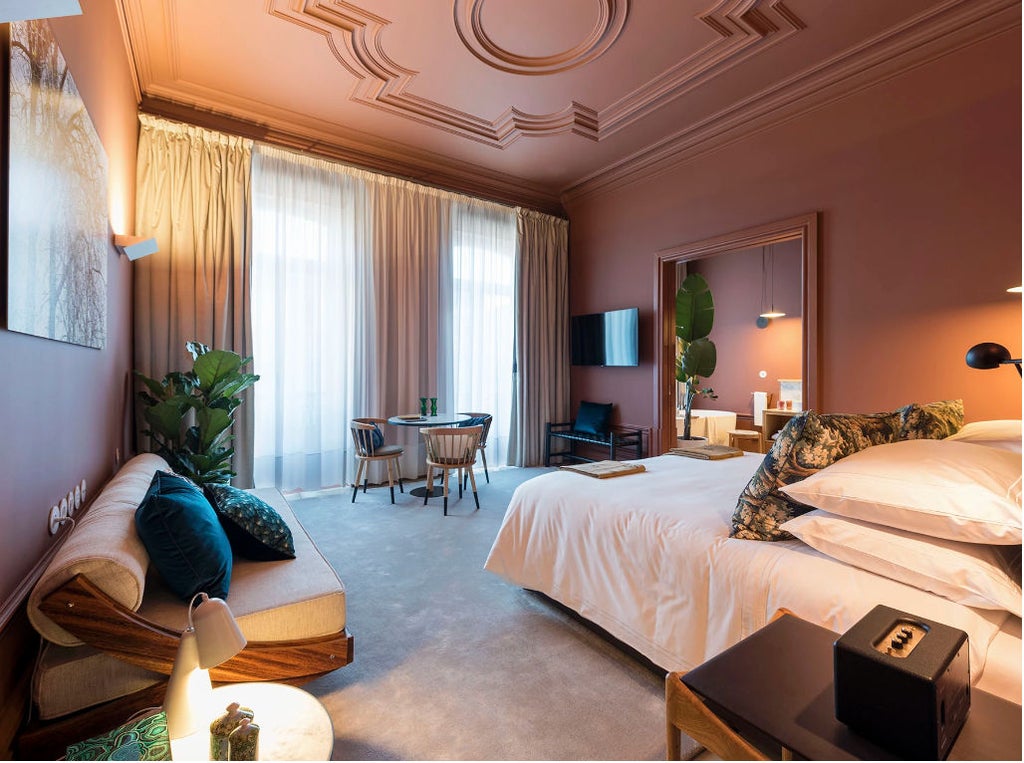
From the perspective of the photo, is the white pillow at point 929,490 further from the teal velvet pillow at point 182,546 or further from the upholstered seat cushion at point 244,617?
the teal velvet pillow at point 182,546

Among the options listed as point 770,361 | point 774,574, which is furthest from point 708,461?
point 770,361

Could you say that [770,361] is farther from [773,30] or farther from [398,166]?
[398,166]

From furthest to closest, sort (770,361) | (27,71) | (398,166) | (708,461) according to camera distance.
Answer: (770,361), (398,166), (708,461), (27,71)

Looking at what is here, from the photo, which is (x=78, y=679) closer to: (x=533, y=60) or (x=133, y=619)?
(x=133, y=619)

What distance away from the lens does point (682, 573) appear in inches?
66.2

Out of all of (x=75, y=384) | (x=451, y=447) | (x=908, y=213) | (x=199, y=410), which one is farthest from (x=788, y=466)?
(x=199, y=410)

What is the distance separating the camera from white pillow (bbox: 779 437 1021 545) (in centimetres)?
119

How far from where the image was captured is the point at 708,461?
2.90 meters

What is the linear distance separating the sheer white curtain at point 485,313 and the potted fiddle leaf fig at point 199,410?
2.44 m

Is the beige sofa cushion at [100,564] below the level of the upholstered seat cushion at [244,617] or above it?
above

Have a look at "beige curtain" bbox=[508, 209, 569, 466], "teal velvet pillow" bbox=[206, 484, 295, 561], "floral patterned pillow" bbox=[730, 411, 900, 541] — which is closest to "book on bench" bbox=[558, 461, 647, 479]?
"floral patterned pillow" bbox=[730, 411, 900, 541]

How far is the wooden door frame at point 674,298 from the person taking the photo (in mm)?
3910

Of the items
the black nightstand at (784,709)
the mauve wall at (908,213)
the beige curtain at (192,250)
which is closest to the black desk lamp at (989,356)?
the black nightstand at (784,709)

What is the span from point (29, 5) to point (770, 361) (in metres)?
7.40
